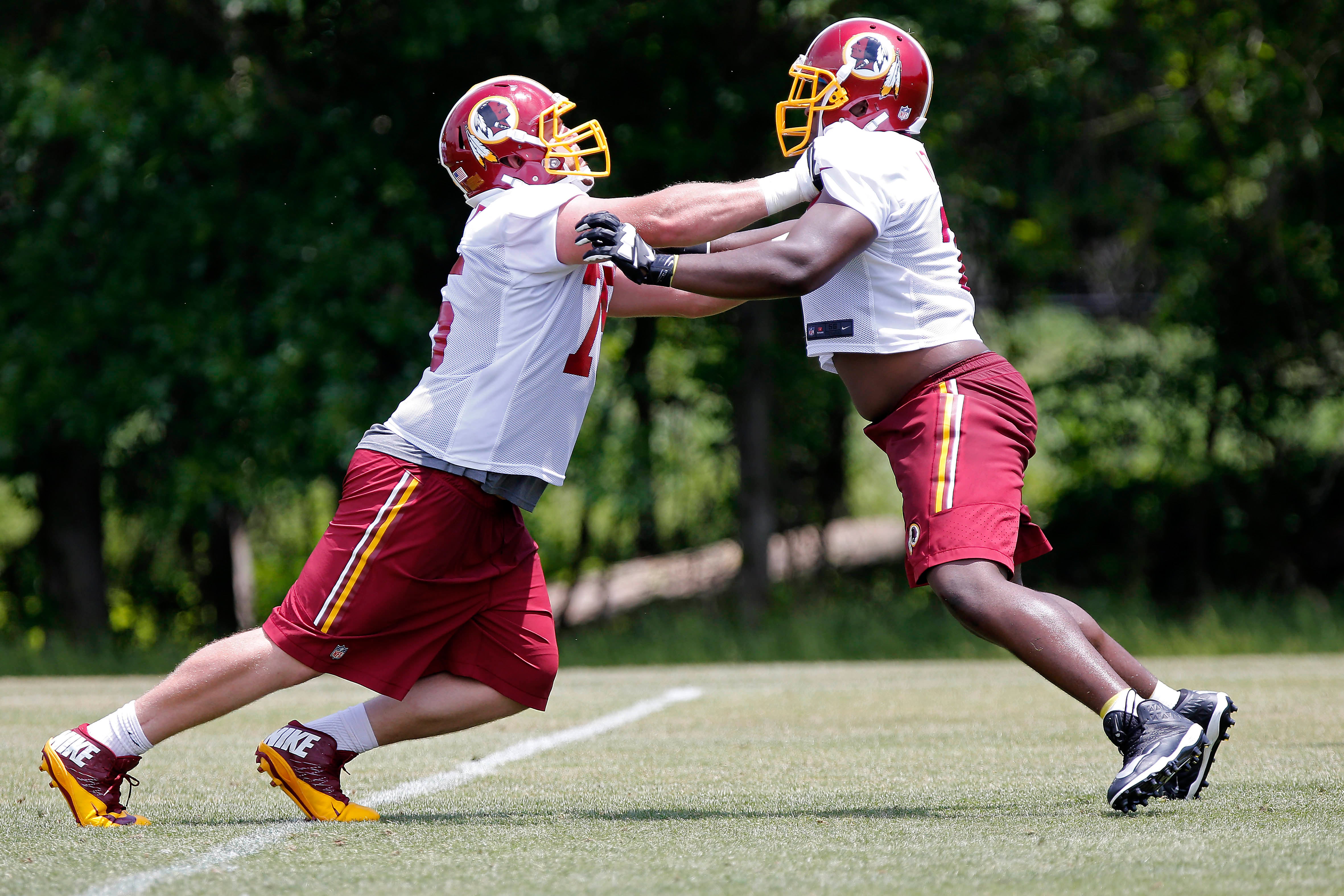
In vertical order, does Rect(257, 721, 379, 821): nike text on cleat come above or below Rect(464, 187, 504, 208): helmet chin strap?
below

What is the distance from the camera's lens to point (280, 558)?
51.1 feet

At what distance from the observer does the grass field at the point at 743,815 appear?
3.28 metres

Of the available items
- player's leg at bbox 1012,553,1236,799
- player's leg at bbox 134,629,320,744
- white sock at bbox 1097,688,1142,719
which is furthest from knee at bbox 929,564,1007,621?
player's leg at bbox 134,629,320,744

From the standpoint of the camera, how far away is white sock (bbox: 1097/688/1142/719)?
399 cm

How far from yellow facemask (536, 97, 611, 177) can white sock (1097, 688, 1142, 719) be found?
1.94 metres

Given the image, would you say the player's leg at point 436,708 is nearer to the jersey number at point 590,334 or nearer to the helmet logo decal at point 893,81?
the jersey number at point 590,334

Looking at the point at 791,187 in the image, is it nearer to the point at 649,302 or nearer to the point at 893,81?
the point at 893,81

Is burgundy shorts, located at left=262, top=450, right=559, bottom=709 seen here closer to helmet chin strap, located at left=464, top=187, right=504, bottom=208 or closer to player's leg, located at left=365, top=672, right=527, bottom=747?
player's leg, located at left=365, top=672, right=527, bottom=747

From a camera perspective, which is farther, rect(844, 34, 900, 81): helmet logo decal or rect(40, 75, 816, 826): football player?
rect(844, 34, 900, 81): helmet logo decal

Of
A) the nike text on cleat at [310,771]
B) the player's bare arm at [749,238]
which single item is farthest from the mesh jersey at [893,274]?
the nike text on cleat at [310,771]

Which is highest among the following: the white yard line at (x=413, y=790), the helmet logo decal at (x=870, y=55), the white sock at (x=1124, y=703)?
the helmet logo decal at (x=870, y=55)

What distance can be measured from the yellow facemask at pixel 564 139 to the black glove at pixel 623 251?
0.43 metres

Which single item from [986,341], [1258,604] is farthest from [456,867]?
[986,341]

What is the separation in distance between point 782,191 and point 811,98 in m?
0.50
